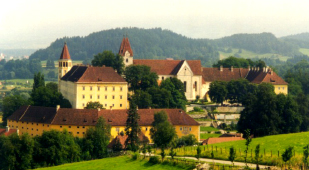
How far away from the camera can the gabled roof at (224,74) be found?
134 metres

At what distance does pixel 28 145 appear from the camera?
78.3 meters

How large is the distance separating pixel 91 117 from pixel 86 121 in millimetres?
1050

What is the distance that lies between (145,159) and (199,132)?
1327 inches

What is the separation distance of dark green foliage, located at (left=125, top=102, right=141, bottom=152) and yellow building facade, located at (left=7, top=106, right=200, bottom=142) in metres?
5.33

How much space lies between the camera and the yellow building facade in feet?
313

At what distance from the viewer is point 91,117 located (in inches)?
3784

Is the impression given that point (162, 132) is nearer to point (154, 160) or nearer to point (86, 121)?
point (154, 160)

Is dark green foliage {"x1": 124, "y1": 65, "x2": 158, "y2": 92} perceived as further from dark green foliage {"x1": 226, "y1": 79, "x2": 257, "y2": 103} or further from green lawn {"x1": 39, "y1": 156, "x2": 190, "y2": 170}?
green lawn {"x1": 39, "y1": 156, "x2": 190, "y2": 170}

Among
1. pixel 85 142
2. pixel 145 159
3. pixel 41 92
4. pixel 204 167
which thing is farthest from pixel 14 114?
pixel 204 167

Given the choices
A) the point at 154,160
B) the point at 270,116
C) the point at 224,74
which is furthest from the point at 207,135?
the point at 154,160

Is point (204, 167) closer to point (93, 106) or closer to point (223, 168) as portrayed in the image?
point (223, 168)

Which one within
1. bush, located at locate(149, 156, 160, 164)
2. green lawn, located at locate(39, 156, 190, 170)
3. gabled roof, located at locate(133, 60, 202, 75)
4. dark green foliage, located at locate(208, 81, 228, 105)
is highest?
gabled roof, located at locate(133, 60, 202, 75)

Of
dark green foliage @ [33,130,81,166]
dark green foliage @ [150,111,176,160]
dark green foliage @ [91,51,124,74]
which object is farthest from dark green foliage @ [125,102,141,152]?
dark green foliage @ [91,51,124,74]

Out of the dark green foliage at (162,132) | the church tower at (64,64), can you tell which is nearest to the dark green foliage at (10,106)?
the church tower at (64,64)
